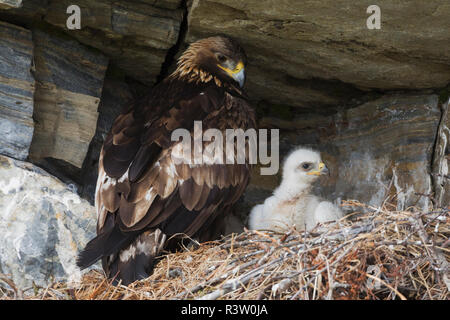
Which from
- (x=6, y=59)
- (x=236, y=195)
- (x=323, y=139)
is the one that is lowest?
(x=236, y=195)

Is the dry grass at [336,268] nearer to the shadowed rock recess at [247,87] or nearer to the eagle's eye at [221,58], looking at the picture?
the shadowed rock recess at [247,87]

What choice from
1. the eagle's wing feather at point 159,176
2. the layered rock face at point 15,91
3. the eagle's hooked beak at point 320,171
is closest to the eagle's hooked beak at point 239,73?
the eagle's wing feather at point 159,176

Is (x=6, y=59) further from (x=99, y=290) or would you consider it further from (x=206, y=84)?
(x=99, y=290)

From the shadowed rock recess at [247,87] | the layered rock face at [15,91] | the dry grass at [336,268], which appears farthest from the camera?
the layered rock face at [15,91]

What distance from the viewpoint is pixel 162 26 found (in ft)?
17.4

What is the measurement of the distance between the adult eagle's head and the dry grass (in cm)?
170

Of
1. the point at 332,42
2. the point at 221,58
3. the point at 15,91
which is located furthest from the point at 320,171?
the point at 15,91

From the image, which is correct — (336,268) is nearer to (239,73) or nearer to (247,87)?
(239,73)

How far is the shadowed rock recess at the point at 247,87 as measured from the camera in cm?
477

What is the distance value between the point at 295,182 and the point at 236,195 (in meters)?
0.57

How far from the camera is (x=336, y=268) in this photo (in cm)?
363

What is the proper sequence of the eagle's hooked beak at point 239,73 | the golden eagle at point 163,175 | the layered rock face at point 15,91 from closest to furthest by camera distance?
the golden eagle at point 163,175 < the layered rock face at point 15,91 < the eagle's hooked beak at point 239,73

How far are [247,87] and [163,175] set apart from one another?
5.97 ft
